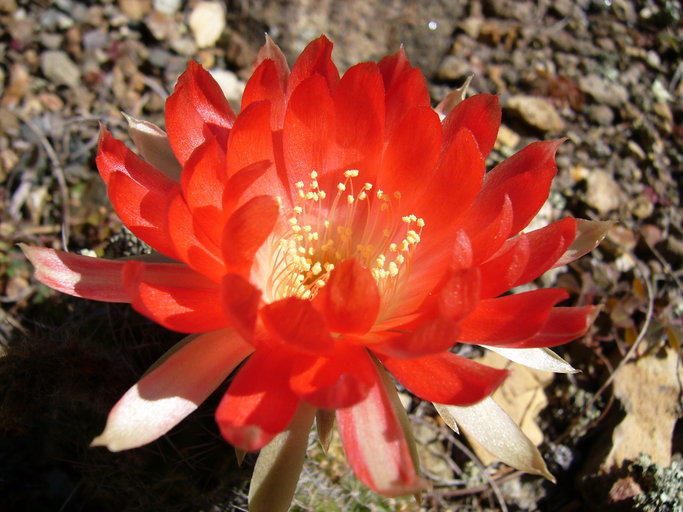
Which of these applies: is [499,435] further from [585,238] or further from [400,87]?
[400,87]

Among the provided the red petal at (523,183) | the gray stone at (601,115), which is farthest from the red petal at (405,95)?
the gray stone at (601,115)

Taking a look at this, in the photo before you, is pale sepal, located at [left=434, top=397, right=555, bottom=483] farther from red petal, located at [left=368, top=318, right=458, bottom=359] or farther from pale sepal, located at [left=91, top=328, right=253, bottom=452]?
pale sepal, located at [left=91, top=328, right=253, bottom=452]

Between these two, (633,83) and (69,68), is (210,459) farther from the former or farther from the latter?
(633,83)

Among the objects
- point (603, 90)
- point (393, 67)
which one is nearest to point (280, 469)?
point (393, 67)

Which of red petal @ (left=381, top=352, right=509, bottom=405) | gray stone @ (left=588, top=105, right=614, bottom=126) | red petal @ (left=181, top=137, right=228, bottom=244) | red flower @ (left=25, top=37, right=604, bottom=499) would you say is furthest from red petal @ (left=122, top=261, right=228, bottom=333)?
gray stone @ (left=588, top=105, right=614, bottom=126)

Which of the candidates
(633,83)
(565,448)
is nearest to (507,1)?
(633,83)

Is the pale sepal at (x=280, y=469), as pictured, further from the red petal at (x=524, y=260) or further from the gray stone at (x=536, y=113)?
the gray stone at (x=536, y=113)
